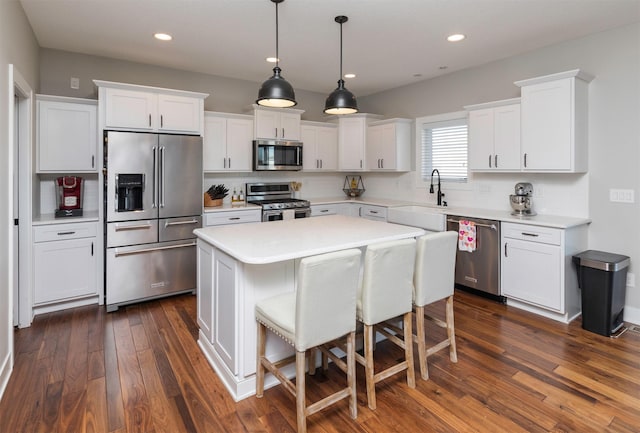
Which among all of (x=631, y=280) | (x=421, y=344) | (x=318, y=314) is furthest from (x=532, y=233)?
(x=318, y=314)

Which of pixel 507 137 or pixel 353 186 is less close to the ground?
pixel 507 137

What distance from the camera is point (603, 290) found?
122 inches

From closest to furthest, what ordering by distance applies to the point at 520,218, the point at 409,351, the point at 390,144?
the point at 409,351, the point at 520,218, the point at 390,144

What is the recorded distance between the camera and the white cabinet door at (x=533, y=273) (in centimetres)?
334

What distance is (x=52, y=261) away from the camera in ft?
11.5

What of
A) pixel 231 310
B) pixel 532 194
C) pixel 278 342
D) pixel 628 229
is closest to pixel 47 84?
pixel 231 310

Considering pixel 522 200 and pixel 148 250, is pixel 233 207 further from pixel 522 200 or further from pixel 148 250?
pixel 522 200

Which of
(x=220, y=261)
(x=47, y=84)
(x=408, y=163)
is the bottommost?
(x=220, y=261)

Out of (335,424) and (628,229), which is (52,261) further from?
(628,229)

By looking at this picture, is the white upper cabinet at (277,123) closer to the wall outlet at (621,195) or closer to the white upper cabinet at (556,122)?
the white upper cabinet at (556,122)

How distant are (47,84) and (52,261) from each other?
1.95m

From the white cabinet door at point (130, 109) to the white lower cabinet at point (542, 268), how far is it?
3.91m

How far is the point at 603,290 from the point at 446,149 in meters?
2.57

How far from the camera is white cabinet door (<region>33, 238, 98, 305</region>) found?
3457 millimetres
